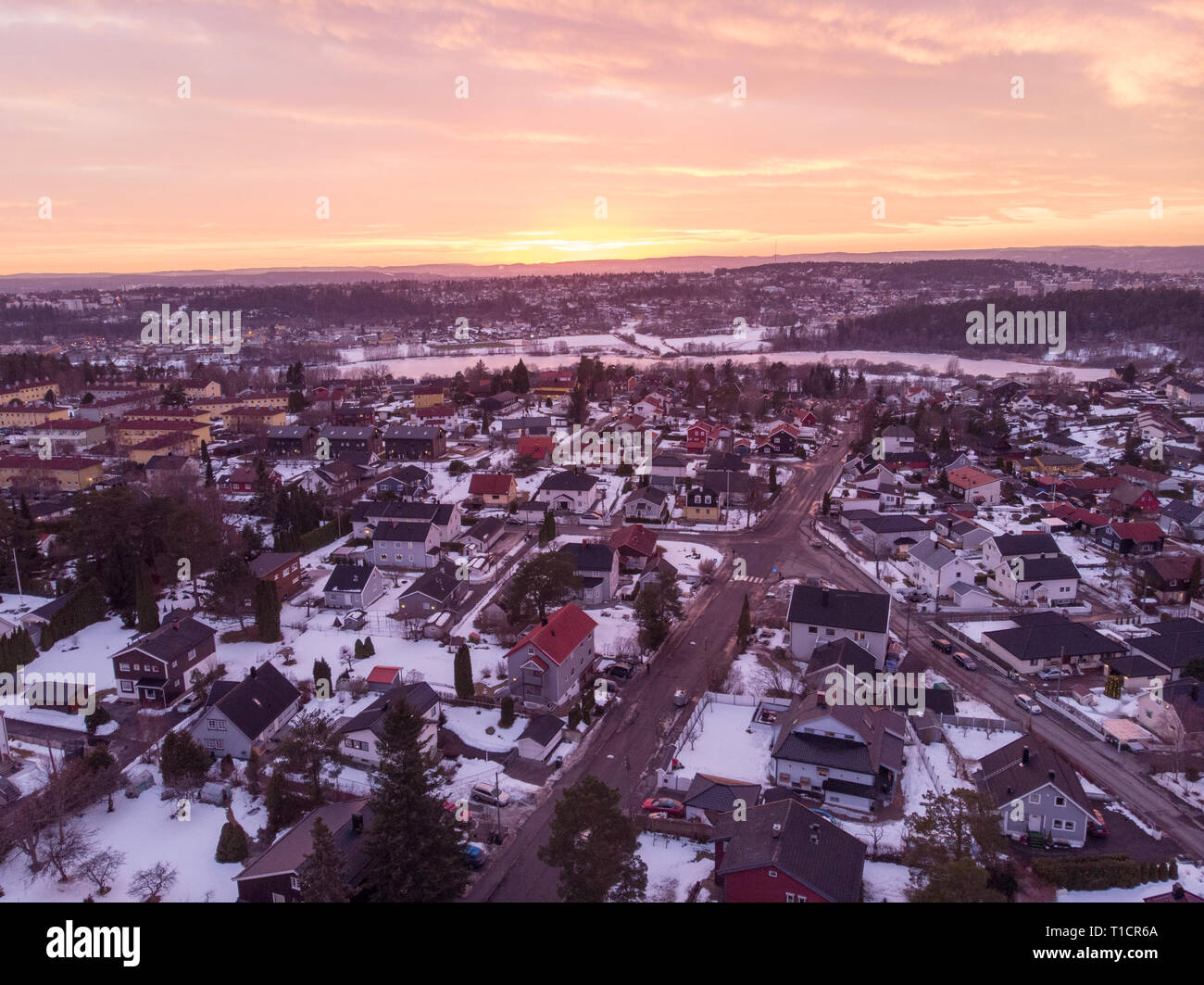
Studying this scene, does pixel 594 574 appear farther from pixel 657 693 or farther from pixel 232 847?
pixel 232 847

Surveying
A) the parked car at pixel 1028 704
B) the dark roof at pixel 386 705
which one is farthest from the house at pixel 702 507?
the dark roof at pixel 386 705

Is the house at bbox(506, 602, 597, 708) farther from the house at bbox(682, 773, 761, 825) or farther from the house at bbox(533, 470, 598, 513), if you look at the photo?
the house at bbox(533, 470, 598, 513)

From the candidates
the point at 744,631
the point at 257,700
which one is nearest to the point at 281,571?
the point at 257,700

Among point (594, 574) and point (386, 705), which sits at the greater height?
point (594, 574)

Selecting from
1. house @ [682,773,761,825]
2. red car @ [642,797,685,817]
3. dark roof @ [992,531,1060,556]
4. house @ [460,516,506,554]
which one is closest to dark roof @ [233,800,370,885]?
red car @ [642,797,685,817]

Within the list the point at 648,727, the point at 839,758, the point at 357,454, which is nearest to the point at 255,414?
the point at 357,454

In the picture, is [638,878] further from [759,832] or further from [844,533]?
[844,533]
